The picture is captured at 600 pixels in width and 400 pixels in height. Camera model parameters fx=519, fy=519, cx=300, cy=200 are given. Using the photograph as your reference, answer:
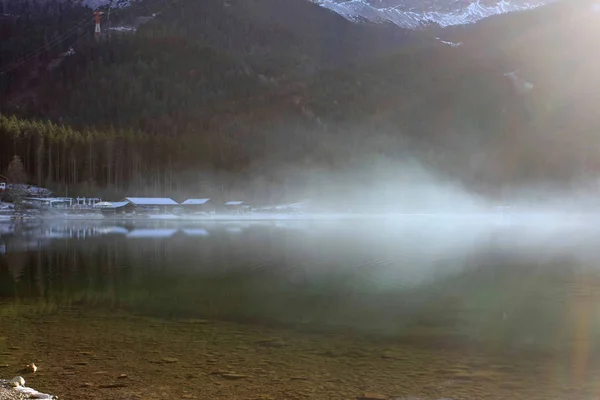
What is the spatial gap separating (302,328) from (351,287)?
773cm

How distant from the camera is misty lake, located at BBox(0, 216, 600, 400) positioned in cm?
1068

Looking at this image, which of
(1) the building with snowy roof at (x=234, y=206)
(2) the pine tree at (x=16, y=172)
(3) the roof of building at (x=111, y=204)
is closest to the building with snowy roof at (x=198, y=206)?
(1) the building with snowy roof at (x=234, y=206)

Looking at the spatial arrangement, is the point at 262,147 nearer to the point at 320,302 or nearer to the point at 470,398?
the point at 320,302

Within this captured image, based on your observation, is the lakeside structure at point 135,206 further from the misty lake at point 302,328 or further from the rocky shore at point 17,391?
the rocky shore at point 17,391

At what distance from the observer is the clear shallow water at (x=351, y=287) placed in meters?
15.9

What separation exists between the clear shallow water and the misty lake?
4.3 inches

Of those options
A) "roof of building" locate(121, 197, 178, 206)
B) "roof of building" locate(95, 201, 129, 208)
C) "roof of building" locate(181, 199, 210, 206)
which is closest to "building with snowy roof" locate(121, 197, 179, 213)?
"roof of building" locate(121, 197, 178, 206)

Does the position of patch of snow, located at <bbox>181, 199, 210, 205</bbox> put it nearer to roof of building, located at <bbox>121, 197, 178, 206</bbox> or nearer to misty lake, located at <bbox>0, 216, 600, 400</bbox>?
roof of building, located at <bbox>121, 197, 178, 206</bbox>

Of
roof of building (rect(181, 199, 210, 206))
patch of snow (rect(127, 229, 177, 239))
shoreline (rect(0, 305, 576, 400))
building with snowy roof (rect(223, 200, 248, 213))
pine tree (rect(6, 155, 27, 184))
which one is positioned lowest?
shoreline (rect(0, 305, 576, 400))

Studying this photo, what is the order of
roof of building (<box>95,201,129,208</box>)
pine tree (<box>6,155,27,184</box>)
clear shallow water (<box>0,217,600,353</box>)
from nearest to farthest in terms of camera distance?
clear shallow water (<box>0,217,600,353</box>)
pine tree (<box>6,155,27,184</box>)
roof of building (<box>95,201,129,208</box>)

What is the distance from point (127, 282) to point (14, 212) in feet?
A: 253

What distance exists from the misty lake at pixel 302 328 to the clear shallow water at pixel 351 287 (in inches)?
4.3

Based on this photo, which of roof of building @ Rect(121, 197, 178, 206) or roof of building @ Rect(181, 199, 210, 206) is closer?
roof of building @ Rect(121, 197, 178, 206)

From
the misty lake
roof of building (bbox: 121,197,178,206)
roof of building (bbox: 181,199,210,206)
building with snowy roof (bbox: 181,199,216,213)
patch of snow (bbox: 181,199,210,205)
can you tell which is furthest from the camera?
patch of snow (bbox: 181,199,210,205)
